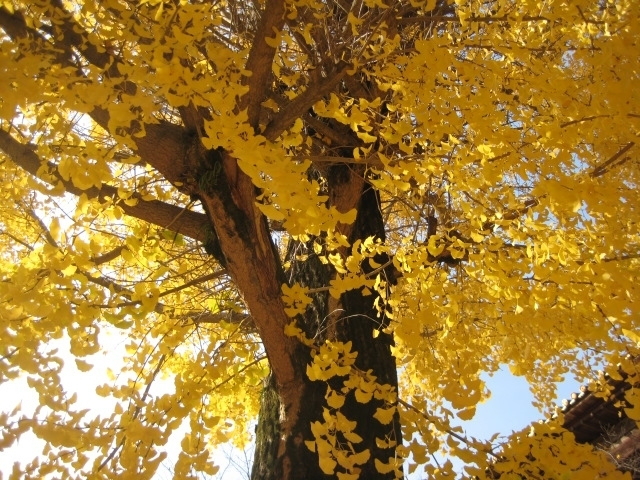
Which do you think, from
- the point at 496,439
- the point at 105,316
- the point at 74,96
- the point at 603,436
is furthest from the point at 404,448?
the point at 603,436

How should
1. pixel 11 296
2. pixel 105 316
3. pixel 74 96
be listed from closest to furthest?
1. pixel 74 96
2. pixel 11 296
3. pixel 105 316

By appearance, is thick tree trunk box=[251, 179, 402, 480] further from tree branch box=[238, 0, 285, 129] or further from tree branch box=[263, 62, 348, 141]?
tree branch box=[238, 0, 285, 129]

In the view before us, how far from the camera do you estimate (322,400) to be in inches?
96.1

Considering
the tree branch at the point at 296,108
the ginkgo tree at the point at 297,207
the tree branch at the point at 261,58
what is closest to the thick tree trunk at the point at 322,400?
the ginkgo tree at the point at 297,207

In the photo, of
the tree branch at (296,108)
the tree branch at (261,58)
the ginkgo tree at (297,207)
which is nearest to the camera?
the ginkgo tree at (297,207)

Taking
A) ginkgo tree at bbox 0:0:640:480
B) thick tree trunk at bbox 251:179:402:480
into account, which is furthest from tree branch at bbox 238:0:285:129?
thick tree trunk at bbox 251:179:402:480

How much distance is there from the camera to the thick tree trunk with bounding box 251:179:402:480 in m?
2.37

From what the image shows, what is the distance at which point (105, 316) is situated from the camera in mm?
2201

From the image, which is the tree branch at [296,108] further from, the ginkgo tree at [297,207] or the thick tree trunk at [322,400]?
the thick tree trunk at [322,400]

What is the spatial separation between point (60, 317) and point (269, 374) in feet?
4.49

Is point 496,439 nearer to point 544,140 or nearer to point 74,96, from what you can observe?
point 544,140

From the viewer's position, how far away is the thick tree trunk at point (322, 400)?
93.1 inches

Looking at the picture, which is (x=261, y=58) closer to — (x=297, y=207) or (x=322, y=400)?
(x=297, y=207)

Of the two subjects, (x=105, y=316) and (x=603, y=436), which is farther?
(x=603, y=436)
